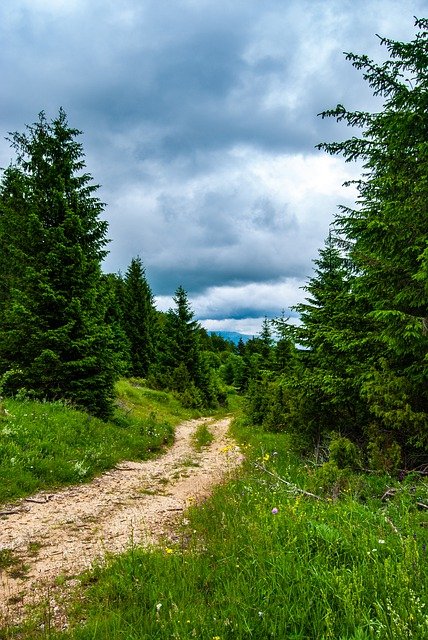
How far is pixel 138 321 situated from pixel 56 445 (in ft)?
120

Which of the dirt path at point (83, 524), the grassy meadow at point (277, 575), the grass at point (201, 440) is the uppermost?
the grassy meadow at point (277, 575)

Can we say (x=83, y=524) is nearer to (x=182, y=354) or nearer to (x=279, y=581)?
(x=279, y=581)

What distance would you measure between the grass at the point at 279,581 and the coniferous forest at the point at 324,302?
8.26ft

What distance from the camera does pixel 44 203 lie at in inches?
652

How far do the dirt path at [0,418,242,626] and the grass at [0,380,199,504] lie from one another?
45 centimetres

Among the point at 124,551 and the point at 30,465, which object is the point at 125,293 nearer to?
the point at 30,465

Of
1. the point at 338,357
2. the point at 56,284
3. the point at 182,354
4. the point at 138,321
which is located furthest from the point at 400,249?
the point at 138,321

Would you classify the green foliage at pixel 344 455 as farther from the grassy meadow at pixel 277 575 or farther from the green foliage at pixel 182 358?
the green foliage at pixel 182 358

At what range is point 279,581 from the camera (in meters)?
3.58

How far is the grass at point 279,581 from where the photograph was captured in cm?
299

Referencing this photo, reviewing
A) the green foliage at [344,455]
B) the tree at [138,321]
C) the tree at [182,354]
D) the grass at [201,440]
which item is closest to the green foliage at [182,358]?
the tree at [182,354]

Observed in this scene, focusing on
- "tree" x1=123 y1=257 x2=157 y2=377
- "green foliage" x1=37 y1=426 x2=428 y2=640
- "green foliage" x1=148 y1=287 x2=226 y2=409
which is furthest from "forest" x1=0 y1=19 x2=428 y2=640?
"tree" x1=123 y1=257 x2=157 y2=377

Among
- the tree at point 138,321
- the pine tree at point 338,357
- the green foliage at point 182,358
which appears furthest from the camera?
the tree at point 138,321

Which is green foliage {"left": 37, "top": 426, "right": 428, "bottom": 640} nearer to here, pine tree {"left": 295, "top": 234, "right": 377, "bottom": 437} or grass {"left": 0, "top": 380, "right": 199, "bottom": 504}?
pine tree {"left": 295, "top": 234, "right": 377, "bottom": 437}
